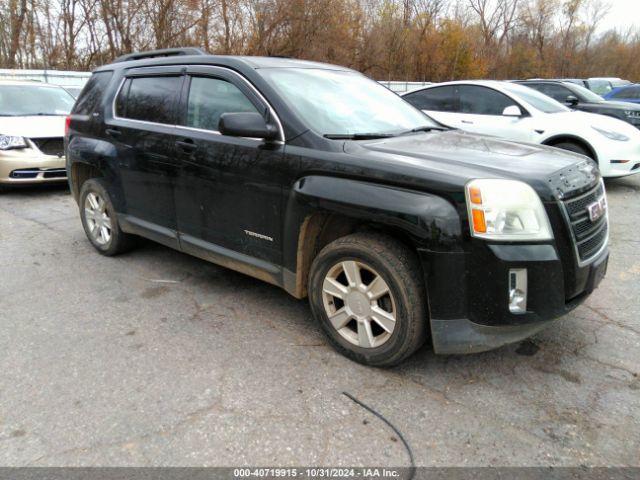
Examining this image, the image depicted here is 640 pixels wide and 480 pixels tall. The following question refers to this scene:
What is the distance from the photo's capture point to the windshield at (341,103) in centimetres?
321

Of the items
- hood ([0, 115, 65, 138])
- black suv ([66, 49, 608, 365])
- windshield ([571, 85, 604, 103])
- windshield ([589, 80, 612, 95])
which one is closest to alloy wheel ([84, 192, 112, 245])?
black suv ([66, 49, 608, 365])

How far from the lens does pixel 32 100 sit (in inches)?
327

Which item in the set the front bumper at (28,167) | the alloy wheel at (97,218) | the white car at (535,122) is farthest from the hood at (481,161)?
the front bumper at (28,167)

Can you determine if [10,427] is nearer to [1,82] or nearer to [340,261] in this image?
[340,261]

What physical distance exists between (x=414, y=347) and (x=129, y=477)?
1531 millimetres

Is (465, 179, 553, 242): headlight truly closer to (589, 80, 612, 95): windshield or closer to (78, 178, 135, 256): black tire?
(78, 178, 135, 256): black tire

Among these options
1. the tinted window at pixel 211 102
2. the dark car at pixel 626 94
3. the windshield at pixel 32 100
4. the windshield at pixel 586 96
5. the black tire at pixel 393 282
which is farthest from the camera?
the dark car at pixel 626 94

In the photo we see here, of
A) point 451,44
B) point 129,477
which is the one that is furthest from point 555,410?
point 451,44

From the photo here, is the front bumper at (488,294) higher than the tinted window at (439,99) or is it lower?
lower

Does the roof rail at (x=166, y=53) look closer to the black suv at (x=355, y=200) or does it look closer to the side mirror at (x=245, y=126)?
the black suv at (x=355, y=200)

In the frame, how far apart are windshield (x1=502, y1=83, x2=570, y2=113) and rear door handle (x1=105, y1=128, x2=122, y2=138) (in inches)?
233

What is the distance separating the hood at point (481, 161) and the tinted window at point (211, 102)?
97 cm

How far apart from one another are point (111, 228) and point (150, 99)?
132 centimetres

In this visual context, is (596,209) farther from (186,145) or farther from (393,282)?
(186,145)
